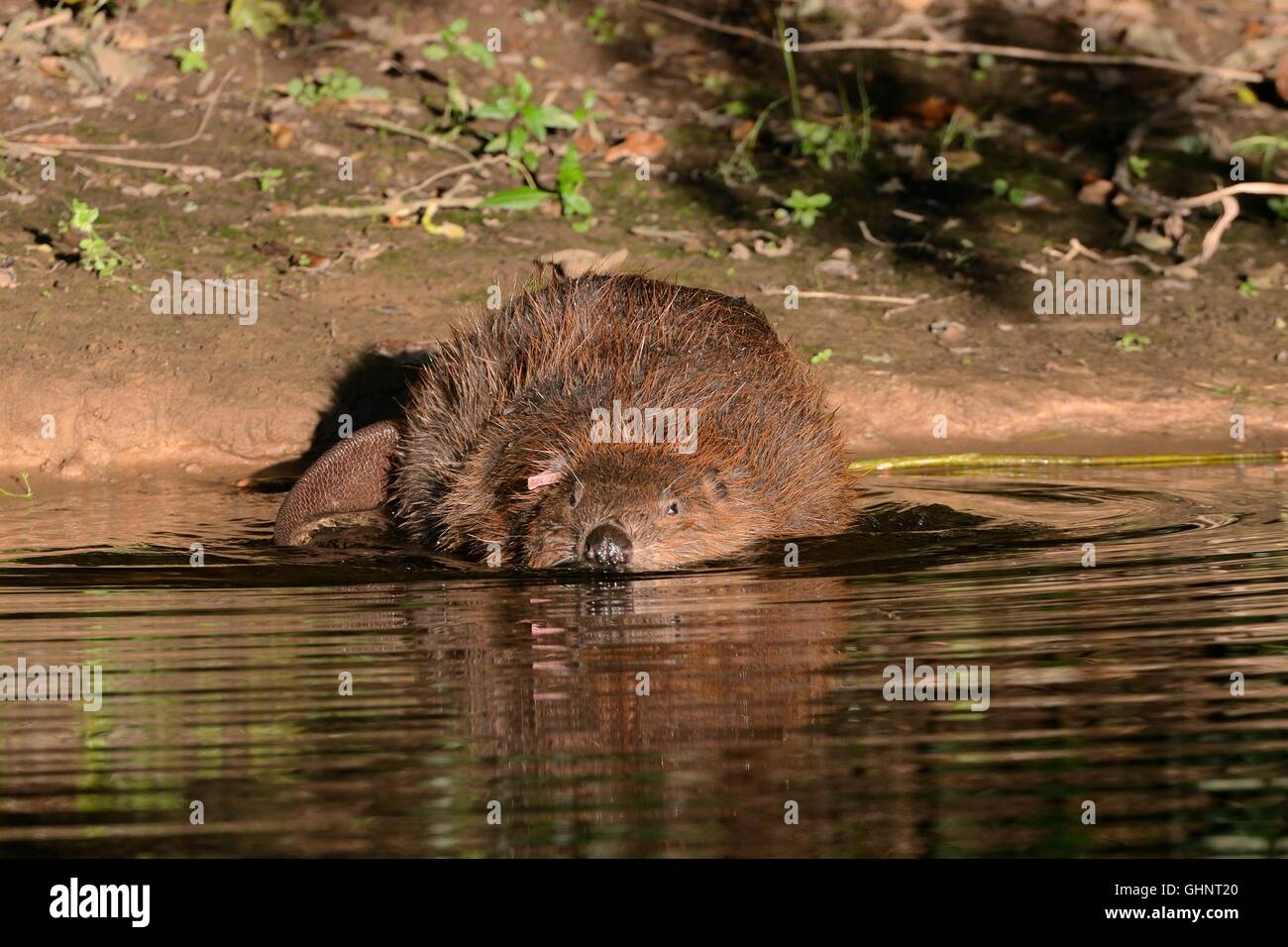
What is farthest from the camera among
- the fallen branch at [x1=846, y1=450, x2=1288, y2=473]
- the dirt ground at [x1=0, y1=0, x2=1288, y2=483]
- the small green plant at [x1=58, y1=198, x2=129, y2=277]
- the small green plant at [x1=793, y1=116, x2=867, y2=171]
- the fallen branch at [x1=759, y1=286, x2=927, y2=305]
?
the small green plant at [x1=793, y1=116, x2=867, y2=171]

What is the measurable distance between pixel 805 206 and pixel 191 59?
4.13 meters

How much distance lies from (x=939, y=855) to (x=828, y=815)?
29 centimetres

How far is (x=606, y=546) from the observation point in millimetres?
5840

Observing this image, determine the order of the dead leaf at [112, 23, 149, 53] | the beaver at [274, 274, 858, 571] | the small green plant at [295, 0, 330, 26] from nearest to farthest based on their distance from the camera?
Answer: 1. the beaver at [274, 274, 858, 571]
2. the dead leaf at [112, 23, 149, 53]
3. the small green plant at [295, 0, 330, 26]

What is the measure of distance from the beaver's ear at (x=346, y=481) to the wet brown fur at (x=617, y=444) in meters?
0.12

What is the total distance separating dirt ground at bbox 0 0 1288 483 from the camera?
8680mm

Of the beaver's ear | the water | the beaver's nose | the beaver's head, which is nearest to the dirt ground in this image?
the beaver's ear

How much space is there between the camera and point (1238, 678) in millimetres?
4148

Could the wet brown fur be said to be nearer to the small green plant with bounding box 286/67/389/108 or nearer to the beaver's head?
the beaver's head

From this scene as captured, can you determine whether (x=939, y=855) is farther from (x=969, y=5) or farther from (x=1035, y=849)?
(x=969, y=5)

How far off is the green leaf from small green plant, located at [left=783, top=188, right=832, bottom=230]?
150 cm

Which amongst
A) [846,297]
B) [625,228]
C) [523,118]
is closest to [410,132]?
[523,118]

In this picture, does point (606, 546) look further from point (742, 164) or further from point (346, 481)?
point (742, 164)
